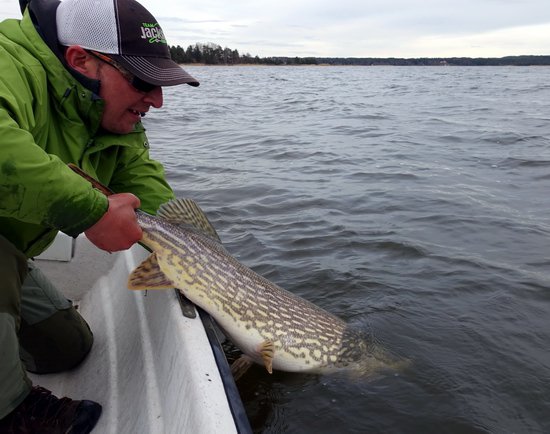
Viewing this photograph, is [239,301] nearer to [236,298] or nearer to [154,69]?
[236,298]

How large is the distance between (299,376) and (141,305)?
1137 mm

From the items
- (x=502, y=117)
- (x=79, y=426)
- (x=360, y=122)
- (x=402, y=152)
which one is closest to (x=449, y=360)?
(x=79, y=426)

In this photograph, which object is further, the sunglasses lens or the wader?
the wader

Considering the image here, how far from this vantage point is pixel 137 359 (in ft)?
8.82

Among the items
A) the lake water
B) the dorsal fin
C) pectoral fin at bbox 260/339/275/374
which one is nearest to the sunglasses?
the dorsal fin

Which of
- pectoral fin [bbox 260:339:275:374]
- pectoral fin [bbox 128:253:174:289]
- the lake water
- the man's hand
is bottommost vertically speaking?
the lake water

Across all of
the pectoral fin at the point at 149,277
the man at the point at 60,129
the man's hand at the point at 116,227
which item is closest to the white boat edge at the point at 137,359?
the pectoral fin at the point at 149,277

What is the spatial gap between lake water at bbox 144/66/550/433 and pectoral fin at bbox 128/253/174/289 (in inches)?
39.5

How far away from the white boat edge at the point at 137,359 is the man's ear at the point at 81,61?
3.99 ft

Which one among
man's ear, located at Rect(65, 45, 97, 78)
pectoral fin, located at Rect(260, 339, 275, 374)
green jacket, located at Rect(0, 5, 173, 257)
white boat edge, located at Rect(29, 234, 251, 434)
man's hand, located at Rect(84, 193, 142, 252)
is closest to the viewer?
green jacket, located at Rect(0, 5, 173, 257)

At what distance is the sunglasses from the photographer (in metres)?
2.24

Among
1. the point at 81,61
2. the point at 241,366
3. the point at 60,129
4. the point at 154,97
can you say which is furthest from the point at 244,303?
the point at 81,61

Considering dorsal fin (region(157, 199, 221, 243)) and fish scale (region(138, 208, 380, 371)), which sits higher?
dorsal fin (region(157, 199, 221, 243))

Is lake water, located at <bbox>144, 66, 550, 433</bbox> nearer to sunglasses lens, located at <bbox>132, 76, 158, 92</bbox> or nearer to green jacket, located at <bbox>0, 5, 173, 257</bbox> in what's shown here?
green jacket, located at <bbox>0, 5, 173, 257</bbox>
